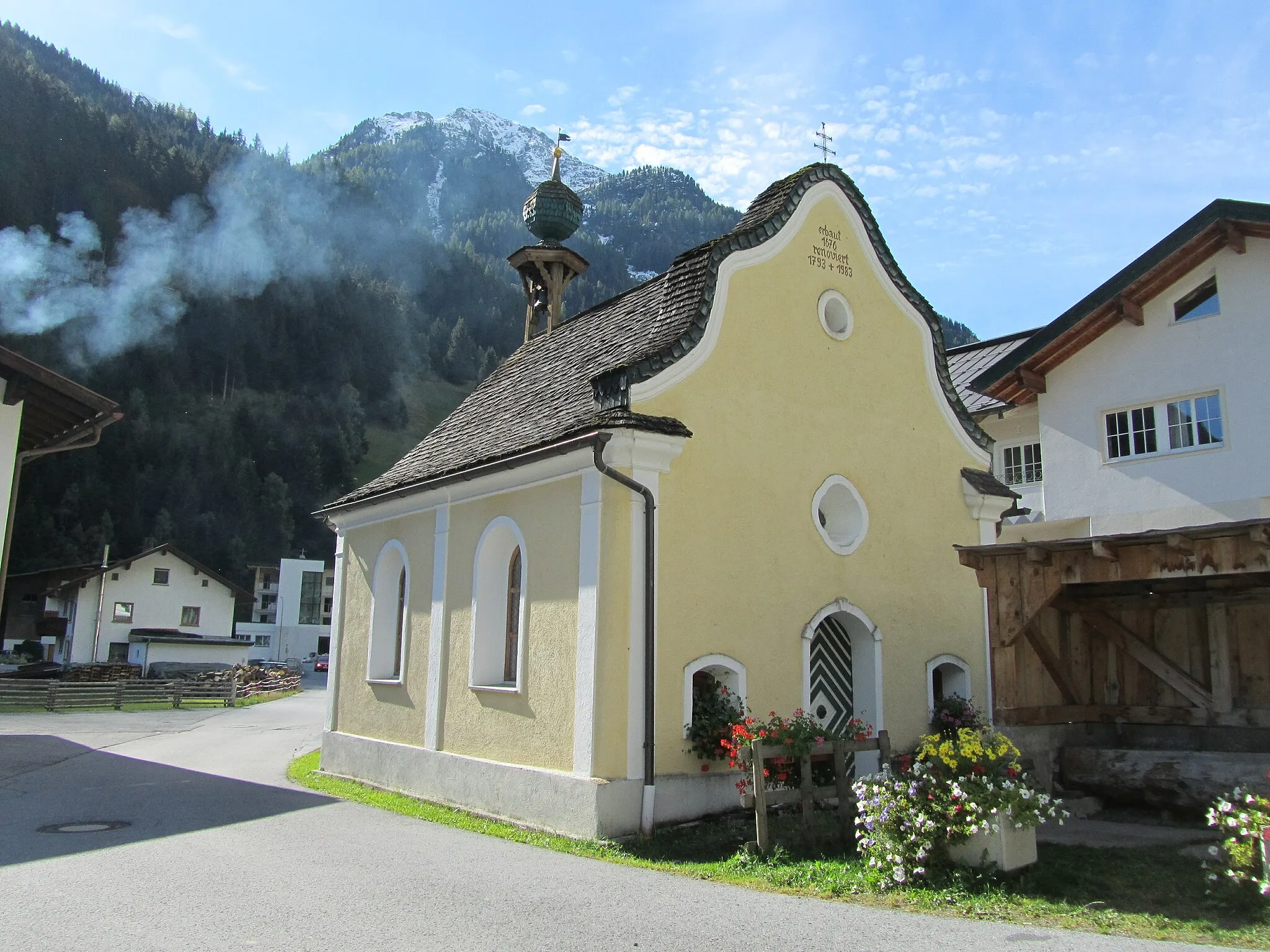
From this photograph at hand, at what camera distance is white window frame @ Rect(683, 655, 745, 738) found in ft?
35.4

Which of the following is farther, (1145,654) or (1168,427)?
(1168,427)

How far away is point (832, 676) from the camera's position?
12.8m

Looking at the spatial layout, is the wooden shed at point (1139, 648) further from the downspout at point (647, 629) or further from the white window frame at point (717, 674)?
the downspout at point (647, 629)

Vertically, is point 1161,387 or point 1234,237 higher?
point 1234,237

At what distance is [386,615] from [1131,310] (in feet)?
46.8

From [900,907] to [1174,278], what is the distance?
1494 centimetres

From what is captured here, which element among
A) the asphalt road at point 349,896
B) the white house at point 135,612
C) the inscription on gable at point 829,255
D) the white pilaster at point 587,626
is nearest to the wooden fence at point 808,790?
the asphalt road at point 349,896

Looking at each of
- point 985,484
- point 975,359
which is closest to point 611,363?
point 985,484

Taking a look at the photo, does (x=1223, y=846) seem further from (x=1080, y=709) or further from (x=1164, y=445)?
(x=1164, y=445)

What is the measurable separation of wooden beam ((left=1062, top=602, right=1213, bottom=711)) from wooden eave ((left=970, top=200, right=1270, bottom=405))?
311 inches

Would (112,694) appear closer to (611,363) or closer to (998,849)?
(611,363)

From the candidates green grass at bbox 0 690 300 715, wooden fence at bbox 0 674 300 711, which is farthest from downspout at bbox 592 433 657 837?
wooden fence at bbox 0 674 300 711

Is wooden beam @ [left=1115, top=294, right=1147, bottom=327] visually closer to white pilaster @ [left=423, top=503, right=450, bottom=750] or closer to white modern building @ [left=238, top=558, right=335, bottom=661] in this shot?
white pilaster @ [left=423, top=503, right=450, bottom=750]

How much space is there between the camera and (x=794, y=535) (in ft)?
40.1
